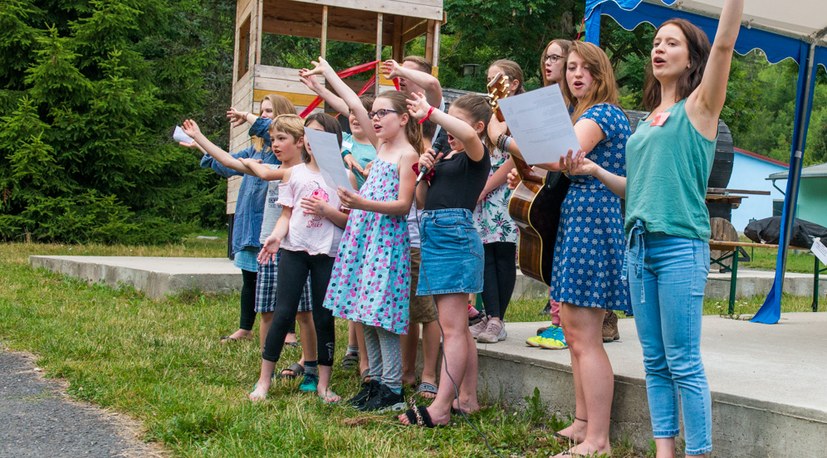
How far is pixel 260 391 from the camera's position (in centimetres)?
416

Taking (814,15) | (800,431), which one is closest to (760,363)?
(800,431)

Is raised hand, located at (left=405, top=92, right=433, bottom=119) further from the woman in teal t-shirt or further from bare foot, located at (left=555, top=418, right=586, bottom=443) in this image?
bare foot, located at (left=555, top=418, right=586, bottom=443)

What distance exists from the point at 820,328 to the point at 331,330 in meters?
3.50

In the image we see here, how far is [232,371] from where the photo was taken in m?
4.81

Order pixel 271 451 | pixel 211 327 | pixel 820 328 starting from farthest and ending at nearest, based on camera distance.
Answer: pixel 211 327
pixel 820 328
pixel 271 451

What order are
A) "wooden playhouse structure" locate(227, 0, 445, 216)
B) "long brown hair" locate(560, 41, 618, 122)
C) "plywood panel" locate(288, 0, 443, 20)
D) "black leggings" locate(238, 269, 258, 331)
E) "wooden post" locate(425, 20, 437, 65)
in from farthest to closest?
"wooden post" locate(425, 20, 437, 65) < "plywood panel" locate(288, 0, 443, 20) < "wooden playhouse structure" locate(227, 0, 445, 216) < "black leggings" locate(238, 269, 258, 331) < "long brown hair" locate(560, 41, 618, 122)

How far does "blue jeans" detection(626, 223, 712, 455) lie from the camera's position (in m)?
2.74

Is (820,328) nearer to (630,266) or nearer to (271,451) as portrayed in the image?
(630,266)

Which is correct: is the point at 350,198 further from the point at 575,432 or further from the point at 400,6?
the point at 400,6

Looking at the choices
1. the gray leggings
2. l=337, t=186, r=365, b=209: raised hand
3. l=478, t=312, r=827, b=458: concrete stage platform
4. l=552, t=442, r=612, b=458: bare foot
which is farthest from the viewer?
the gray leggings

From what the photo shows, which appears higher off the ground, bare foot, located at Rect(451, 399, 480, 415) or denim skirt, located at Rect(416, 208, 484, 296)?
denim skirt, located at Rect(416, 208, 484, 296)

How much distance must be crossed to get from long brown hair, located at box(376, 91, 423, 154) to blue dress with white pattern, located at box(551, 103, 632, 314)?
3.19ft

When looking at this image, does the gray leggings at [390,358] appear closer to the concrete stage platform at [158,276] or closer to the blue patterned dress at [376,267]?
the blue patterned dress at [376,267]

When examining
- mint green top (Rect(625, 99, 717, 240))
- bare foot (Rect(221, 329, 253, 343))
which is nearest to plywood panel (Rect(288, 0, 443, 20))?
bare foot (Rect(221, 329, 253, 343))
